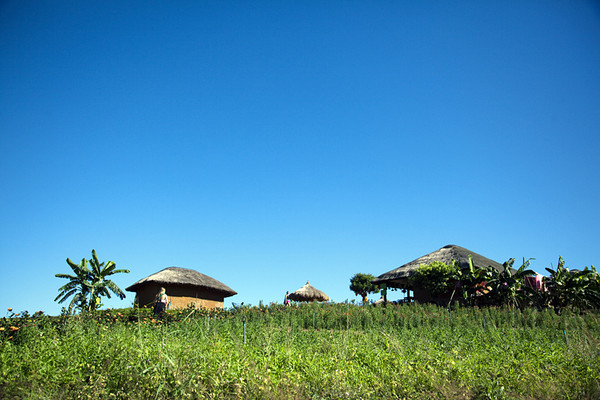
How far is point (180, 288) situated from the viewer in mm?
27047

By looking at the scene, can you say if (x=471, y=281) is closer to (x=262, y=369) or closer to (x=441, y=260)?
(x=441, y=260)

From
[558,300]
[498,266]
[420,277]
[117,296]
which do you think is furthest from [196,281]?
[558,300]

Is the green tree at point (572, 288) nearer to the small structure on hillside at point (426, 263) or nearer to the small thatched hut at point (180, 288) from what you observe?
the small structure on hillside at point (426, 263)

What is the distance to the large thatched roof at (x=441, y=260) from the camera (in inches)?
982

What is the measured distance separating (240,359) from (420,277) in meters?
18.6

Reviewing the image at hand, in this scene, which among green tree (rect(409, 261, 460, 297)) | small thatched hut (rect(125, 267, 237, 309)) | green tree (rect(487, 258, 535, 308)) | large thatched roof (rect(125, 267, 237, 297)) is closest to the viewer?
green tree (rect(487, 258, 535, 308))

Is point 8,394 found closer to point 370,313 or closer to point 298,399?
point 298,399

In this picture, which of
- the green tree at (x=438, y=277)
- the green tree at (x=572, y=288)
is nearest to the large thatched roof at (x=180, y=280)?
the green tree at (x=438, y=277)

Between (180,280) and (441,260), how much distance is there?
17193mm

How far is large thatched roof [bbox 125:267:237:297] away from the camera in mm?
26328

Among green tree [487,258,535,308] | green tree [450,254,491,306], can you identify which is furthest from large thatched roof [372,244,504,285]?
green tree [487,258,535,308]

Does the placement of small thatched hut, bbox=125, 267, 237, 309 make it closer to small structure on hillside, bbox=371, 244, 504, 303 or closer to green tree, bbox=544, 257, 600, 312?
small structure on hillside, bbox=371, 244, 504, 303

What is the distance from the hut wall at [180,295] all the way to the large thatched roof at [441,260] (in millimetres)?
12362

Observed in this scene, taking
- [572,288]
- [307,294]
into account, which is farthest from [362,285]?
[572,288]
